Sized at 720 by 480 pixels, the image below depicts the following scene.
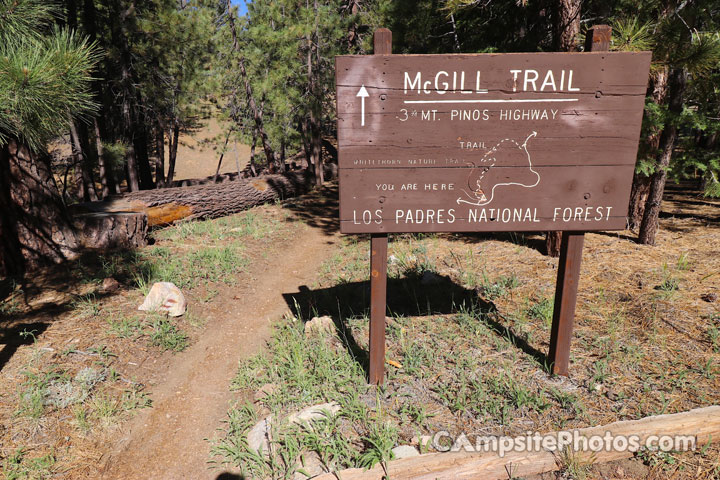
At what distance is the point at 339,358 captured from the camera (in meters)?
4.31

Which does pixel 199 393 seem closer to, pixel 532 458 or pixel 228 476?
pixel 228 476

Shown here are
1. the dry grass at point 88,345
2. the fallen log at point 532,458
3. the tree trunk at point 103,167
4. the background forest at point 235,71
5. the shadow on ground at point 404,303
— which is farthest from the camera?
the tree trunk at point 103,167

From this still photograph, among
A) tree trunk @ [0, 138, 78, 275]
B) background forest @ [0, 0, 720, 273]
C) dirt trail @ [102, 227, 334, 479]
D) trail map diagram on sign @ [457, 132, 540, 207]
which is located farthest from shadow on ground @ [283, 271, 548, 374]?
tree trunk @ [0, 138, 78, 275]

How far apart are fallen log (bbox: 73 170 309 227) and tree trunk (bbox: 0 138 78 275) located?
5.23 ft

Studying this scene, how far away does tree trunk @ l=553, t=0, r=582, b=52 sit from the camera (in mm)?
5887

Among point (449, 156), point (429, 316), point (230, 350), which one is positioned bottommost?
point (230, 350)

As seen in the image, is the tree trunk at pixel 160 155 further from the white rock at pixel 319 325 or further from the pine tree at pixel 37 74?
the white rock at pixel 319 325

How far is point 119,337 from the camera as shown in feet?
16.0

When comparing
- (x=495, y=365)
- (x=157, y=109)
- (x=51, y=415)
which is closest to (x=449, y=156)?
(x=495, y=365)

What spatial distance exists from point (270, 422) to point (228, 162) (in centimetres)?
2705

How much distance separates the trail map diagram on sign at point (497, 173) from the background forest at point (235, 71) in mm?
2431

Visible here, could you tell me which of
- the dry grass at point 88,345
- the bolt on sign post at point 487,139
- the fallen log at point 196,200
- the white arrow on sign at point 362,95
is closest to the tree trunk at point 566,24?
the bolt on sign post at point 487,139

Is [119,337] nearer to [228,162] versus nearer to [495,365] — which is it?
[495,365]

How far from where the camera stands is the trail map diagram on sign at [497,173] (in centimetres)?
347
